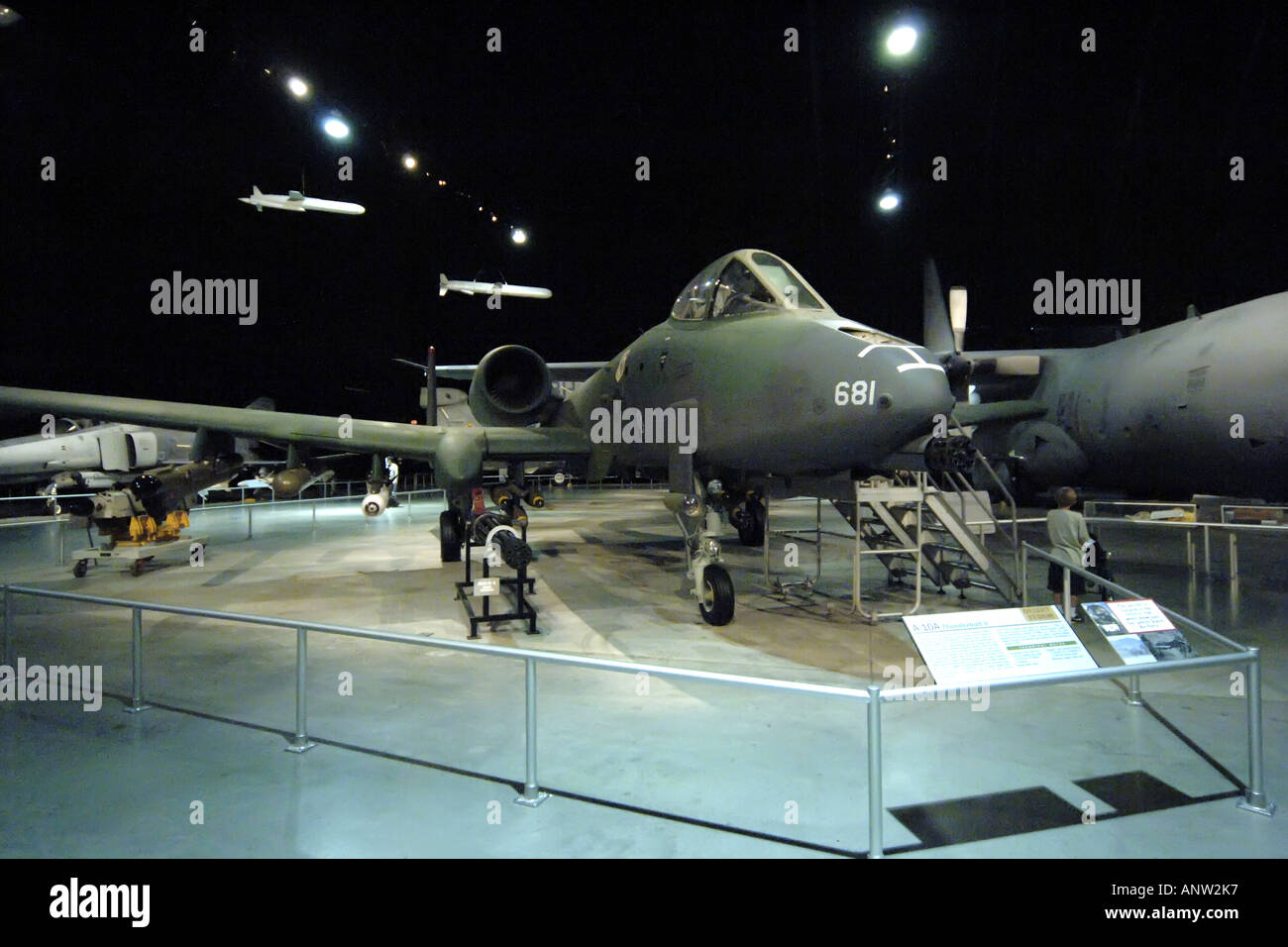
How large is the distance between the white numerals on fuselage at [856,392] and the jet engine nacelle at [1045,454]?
42.8 feet

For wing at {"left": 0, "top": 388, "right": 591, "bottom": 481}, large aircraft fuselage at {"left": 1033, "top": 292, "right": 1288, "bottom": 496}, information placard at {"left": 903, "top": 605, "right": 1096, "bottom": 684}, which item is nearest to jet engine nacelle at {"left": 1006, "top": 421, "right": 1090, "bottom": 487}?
large aircraft fuselage at {"left": 1033, "top": 292, "right": 1288, "bottom": 496}

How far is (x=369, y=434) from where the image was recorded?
11.0 m

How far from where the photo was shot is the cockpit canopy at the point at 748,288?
23.4 feet

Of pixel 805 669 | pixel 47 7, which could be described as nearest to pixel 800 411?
pixel 805 669

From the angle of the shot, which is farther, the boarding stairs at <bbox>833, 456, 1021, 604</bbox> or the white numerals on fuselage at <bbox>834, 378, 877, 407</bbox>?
the boarding stairs at <bbox>833, 456, 1021, 604</bbox>

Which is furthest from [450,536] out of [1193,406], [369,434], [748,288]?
[1193,406]

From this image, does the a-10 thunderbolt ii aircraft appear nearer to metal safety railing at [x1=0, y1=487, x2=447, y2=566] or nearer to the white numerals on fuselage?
the white numerals on fuselage

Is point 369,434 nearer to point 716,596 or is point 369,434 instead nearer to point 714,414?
point 714,414

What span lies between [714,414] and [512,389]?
5899mm

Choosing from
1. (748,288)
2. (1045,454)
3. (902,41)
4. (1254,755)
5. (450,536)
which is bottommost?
(1254,755)

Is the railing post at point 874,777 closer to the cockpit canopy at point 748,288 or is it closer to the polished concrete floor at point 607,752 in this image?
the polished concrete floor at point 607,752

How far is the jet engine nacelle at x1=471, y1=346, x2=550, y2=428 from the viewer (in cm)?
1203

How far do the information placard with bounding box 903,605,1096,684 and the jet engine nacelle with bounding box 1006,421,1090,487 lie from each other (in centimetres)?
1462
